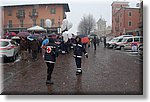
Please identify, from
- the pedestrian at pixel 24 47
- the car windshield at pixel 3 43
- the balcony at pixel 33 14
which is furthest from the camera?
the balcony at pixel 33 14

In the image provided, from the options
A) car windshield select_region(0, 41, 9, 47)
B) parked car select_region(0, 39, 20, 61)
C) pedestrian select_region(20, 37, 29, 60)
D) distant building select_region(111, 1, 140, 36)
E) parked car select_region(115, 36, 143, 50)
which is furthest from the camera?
distant building select_region(111, 1, 140, 36)

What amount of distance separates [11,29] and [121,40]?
1698 centimetres

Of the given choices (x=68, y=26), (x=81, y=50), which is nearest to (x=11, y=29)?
(x=68, y=26)

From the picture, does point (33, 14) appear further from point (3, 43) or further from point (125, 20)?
point (3, 43)

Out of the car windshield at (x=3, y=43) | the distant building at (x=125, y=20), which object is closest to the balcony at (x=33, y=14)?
the distant building at (x=125, y=20)

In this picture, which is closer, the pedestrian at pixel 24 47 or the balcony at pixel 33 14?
the pedestrian at pixel 24 47

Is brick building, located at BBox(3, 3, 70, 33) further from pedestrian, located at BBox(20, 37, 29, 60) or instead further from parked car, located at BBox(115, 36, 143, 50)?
pedestrian, located at BBox(20, 37, 29, 60)

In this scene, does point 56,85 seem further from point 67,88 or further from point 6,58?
point 6,58

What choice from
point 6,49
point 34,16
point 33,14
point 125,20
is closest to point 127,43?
point 6,49

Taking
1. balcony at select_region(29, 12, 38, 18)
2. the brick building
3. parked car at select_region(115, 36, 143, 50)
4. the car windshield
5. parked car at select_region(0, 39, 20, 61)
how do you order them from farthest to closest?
balcony at select_region(29, 12, 38, 18), the brick building, parked car at select_region(115, 36, 143, 50), parked car at select_region(0, 39, 20, 61), the car windshield

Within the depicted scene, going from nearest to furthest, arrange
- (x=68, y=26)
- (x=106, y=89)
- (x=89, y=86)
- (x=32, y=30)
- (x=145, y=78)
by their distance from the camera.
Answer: (x=145, y=78) → (x=106, y=89) → (x=89, y=86) → (x=68, y=26) → (x=32, y=30)

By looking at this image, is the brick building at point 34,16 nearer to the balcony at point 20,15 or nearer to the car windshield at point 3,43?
the balcony at point 20,15

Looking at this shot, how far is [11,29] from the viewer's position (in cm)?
3891

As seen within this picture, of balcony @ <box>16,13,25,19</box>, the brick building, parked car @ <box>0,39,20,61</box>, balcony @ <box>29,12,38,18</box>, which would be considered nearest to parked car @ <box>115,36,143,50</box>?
the brick building
